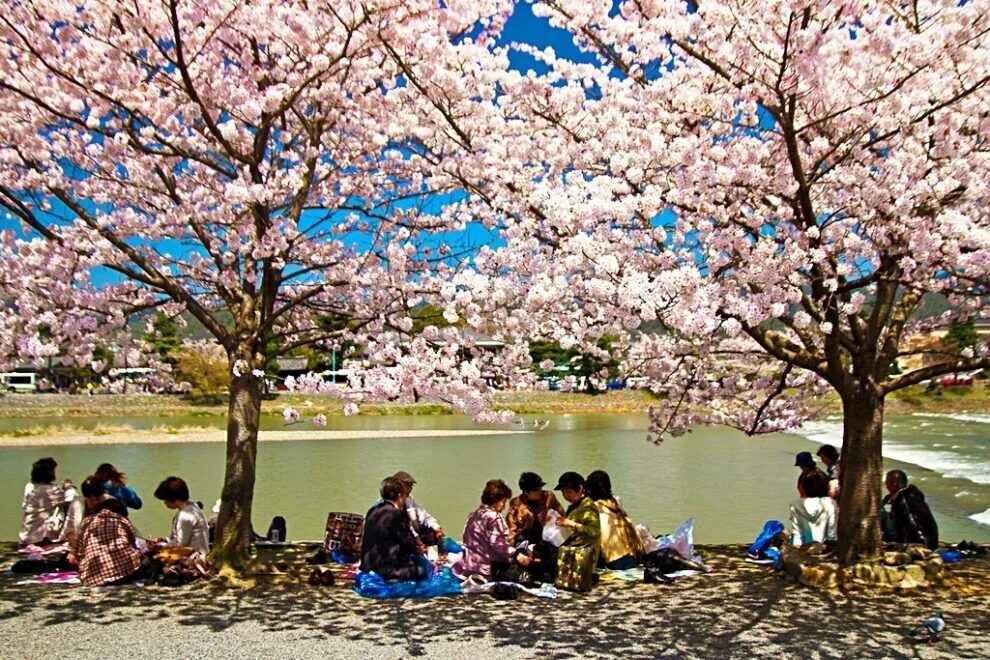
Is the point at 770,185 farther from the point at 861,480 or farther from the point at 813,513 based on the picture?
the point at 813,513

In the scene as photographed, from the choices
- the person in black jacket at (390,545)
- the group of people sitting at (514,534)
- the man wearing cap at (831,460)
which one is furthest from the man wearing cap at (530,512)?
the man wearing cap at (831,460)

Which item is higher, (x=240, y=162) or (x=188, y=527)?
(x=240, y=162)

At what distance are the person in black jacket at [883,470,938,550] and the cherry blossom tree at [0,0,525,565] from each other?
3382 mm

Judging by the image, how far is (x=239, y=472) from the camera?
21.3 feet

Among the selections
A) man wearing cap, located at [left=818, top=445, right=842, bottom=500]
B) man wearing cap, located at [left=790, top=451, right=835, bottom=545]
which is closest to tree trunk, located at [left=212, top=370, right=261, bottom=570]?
man wearing cap, located at [left=790, top=451, right=835, bottom=545]

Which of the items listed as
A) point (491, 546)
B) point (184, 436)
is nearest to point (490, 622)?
point (491, 546)

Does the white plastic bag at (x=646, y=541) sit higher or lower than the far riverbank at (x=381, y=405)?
lower

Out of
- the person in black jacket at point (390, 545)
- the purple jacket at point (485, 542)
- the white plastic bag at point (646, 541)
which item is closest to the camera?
the person in black jacket at point (390, 545)

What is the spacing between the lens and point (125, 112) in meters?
6.34

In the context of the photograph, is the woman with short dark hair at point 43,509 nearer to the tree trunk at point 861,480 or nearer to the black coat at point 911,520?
the tree trunk at point 861,480

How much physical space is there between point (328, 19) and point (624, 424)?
102 ft

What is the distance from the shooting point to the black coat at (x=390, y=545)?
571 centimetres

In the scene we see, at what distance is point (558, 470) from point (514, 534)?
13.4 meters

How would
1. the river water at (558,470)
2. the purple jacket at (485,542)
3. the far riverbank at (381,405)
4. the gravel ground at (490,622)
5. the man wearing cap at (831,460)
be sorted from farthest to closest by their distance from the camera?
the far riverbank at (381,405)
the river water at (558,470)
the man wearing cap at (831,460)
the purple jacket at (485,542)
the gravel ground at (490,622)
